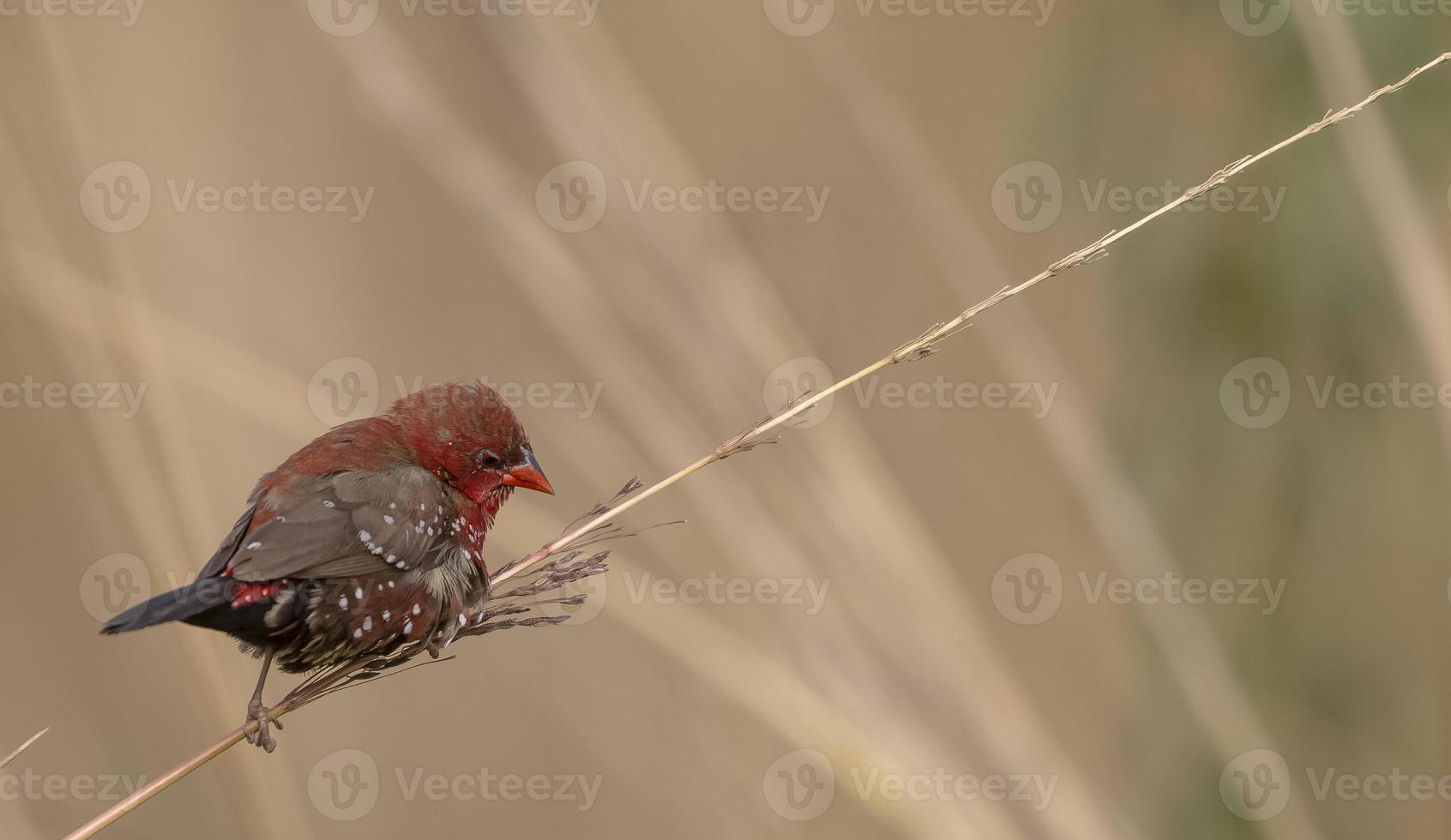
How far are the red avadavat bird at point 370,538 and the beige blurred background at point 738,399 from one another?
52 cm

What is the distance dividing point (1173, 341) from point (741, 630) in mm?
1577

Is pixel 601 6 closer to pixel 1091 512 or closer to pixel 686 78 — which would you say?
pixel 686 78

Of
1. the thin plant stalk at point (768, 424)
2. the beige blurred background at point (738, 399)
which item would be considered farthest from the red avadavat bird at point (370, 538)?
the beige blurred background at point (738, 399)

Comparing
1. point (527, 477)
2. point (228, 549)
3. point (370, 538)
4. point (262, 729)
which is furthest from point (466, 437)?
point (262, 729)

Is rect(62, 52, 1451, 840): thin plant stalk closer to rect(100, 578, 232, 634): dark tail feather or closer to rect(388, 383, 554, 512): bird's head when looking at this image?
rect(100, 578, 232, 634): dark tail feather

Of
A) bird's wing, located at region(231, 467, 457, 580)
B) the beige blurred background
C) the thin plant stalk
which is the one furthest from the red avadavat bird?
the beige blurred background

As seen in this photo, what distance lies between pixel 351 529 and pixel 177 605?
596 mm

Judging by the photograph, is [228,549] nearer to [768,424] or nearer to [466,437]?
[466,437]

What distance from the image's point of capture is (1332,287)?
9.93 feet

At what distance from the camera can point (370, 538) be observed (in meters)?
2.46

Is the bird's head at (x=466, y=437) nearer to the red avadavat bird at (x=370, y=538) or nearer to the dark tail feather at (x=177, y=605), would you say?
the red avadavat bird at (x=370, y=538)

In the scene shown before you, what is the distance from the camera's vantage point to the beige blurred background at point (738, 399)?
299cm

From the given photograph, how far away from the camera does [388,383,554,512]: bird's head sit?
8.94 ft

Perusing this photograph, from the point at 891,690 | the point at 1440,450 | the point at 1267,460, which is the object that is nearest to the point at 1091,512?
the point at 1267,460
